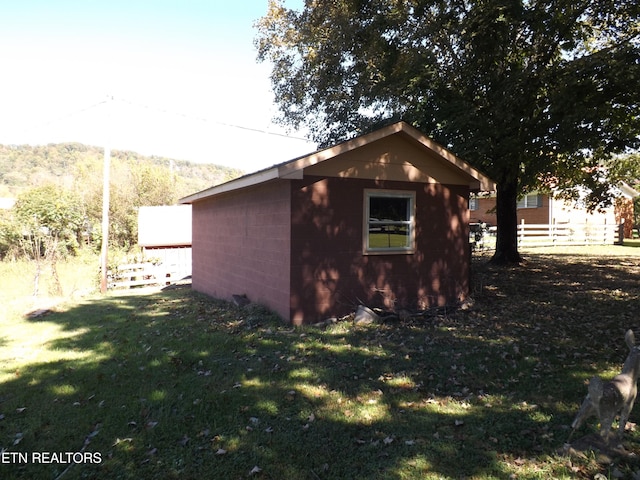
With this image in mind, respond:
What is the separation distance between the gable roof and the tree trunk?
5069 mm

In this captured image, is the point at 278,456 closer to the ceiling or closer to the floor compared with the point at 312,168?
closer to the floor

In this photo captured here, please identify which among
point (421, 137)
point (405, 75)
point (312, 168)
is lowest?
Result: point (312, 168)

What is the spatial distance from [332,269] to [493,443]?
5247mm

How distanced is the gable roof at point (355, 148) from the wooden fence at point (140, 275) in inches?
375

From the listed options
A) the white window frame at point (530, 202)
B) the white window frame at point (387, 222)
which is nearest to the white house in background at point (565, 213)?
the white window frame at point (530, 202)

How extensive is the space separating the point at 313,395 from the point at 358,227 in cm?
463

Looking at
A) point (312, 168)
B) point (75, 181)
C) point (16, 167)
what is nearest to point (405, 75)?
point (312, 168)

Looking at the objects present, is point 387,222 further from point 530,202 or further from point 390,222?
point 530,202

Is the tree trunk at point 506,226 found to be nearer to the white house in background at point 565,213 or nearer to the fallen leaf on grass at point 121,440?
the fallen leaf on grass at point 121,440

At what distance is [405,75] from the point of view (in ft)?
40.3

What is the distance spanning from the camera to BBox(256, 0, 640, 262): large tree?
33.8 feet

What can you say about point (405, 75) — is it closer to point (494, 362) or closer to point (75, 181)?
point (494, 362)

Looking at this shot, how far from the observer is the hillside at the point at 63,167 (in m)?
37.3

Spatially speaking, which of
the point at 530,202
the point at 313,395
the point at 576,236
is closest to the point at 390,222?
the point at 313,395
